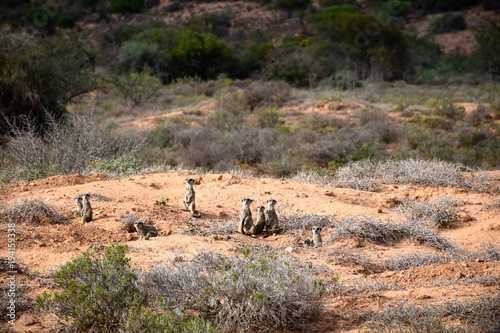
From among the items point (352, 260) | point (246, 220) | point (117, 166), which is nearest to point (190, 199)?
point (246, 220)

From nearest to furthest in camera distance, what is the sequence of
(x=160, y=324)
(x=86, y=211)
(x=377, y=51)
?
(x=160, y=324)
(x=86, y=211)
(x=377, y=51)

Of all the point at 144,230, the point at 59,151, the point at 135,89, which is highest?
the point at 144,230

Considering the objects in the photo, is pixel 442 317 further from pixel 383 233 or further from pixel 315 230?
pixel 383 233

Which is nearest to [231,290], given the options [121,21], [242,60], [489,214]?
[489,214]

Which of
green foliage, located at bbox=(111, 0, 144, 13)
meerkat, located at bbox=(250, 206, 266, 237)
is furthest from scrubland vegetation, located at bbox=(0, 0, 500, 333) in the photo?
green foliage, located at bbox=(111, 0, 144, 13)

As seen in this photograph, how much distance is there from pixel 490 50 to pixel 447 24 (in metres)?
17.2

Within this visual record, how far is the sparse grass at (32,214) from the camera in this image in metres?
7.44

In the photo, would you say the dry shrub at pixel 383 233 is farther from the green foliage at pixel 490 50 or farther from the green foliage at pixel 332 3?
the green foliage at pixel 332 3

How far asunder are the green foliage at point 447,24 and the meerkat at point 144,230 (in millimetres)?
46021

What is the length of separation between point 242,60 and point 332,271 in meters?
33.6

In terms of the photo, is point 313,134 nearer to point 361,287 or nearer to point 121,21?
point 361,287

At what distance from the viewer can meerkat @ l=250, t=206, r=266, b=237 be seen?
24.2 feet

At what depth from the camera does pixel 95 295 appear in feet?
Result: 15.1

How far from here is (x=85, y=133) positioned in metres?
11.5
